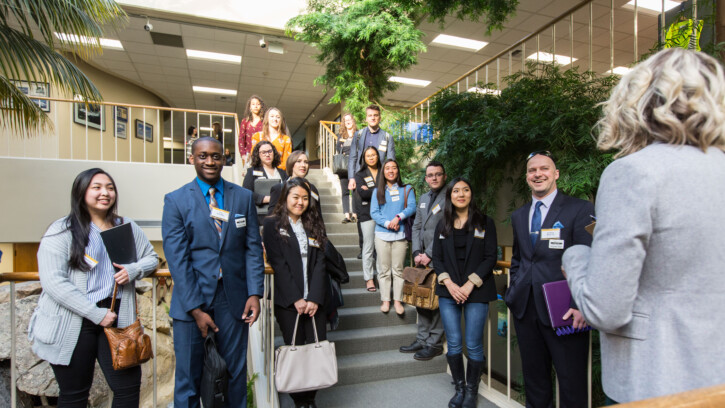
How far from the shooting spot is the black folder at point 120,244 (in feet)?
6.42

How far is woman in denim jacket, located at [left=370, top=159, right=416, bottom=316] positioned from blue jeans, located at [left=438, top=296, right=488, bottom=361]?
0.99m

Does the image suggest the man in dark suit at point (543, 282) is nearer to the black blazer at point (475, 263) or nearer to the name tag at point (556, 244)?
the name tag at point (556, 244)

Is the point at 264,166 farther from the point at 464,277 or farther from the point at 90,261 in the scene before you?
the point at 464,277

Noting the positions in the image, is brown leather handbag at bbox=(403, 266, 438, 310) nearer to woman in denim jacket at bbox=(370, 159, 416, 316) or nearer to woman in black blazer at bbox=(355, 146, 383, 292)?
woman in denim jacket at bbox=(370, 159, 416, 316)

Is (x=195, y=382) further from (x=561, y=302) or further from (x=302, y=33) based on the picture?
(x=302, y=33)

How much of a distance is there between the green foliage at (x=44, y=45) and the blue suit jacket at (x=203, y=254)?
2385 millimetres

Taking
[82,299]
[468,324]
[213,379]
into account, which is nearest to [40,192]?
[82,299]

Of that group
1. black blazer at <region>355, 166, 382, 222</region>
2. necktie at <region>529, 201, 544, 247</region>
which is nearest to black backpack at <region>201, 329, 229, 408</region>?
necktie at <region>529, 201, 544, 247</region>

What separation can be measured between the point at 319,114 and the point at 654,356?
559 inches

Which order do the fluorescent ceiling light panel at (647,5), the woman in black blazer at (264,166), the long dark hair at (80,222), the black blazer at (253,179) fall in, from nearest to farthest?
1. the long dark hair at (80,222)
2. the black blazer at (253,179)
3. the woman in black blazer at (264,166)
4. the fluorescent ceiling light panel at (647,5)

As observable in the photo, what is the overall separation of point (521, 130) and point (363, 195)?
1744mm

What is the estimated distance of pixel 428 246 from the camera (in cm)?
330

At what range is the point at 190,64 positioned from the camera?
30.8 feet

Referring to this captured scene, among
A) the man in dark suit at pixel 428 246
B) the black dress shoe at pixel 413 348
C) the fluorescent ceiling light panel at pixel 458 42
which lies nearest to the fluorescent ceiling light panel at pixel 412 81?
the fluorescent ceiling light panel at pixel 458 42
